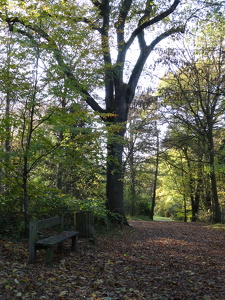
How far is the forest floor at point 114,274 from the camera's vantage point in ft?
13.6

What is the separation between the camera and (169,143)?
1791cm

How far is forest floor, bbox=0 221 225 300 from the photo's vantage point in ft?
13.6

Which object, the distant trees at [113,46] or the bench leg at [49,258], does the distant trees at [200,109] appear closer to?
the distant trees at [113,46]

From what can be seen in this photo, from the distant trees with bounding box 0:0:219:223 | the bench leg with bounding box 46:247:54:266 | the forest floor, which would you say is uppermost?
the distant trees with bounding box 0:0:219:223

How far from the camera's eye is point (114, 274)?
525cm

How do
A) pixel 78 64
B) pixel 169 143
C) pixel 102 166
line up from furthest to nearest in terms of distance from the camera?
pixel 169 143, pixel 102 166, pixel 78 64

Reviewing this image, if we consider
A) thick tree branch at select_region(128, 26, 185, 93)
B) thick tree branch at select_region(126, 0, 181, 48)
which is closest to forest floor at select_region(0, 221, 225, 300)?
thick tree branch at select_region(128, 26, 185, 93)

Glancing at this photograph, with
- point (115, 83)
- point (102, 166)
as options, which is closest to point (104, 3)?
point (115, 83)

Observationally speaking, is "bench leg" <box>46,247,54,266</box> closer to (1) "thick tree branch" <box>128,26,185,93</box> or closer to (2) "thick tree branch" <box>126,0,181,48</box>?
(1) "thick tree branch" <box>128,26,185,93</box>

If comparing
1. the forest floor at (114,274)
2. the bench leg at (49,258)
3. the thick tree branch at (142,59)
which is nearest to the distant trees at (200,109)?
the thick tree branch at (142,59)

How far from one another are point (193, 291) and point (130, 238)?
5.24 m

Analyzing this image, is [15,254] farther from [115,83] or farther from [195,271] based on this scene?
[115,83]

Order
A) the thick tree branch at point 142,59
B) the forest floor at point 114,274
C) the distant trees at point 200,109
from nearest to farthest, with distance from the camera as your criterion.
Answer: the forest floor at point 114,274 < the thick tree branch at point 142,59 < the distant trees at point 200,109

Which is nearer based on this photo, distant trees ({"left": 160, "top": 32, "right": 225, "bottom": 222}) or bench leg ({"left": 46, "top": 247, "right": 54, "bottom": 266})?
bench leg ({"left": 46, "top": 247, "right": 54, "bottom": 266})
